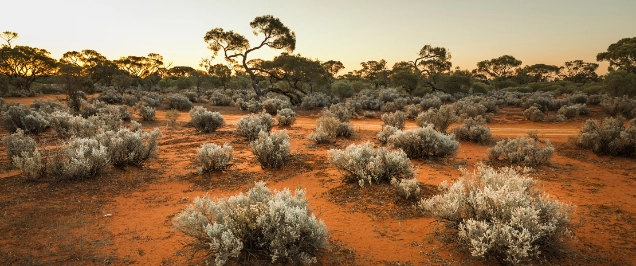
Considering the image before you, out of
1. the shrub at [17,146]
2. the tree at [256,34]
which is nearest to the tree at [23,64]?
the tree at [256,34]

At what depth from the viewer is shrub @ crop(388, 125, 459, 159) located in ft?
31.5

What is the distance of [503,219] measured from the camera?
13.3 feet

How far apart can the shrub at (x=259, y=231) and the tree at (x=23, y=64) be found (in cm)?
4893

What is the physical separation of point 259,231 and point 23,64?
5166cm

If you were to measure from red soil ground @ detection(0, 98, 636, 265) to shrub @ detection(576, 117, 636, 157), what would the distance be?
484mm

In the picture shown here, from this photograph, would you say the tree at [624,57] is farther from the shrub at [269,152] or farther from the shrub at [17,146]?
the shrub at [17,146]

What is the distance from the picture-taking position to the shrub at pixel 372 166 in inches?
279

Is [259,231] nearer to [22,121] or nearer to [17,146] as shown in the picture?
[17,146]

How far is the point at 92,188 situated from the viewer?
697 centimetres

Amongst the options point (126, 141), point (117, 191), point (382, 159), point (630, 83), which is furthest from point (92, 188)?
point (630, 83)

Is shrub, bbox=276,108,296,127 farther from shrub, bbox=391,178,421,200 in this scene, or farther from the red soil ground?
shrub, bbox=391,178,421,200

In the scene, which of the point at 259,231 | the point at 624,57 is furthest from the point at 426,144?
the point at 624,57

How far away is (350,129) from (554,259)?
975cm

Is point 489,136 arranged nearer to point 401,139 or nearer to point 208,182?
point 401,139
